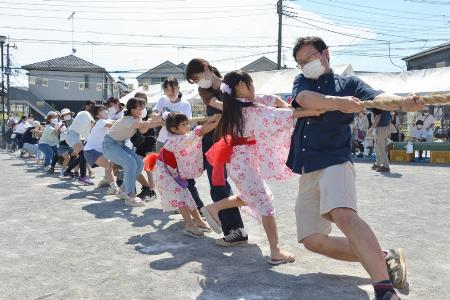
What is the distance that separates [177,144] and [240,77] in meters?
1.36

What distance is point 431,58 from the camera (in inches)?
1113

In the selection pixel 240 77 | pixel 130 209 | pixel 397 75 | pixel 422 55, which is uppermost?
pixel 422 55

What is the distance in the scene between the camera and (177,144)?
493 cm

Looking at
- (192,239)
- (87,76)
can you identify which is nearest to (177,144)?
(192,239)

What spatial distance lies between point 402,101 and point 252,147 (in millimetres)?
1492

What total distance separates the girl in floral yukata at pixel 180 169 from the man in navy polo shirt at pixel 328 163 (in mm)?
1704

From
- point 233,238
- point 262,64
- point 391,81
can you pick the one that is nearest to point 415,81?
point 391,81

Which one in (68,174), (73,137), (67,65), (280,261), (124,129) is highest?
(67,65)

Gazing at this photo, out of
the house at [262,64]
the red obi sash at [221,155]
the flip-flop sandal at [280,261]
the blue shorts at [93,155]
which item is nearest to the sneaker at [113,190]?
the blue shorts at [93,155]

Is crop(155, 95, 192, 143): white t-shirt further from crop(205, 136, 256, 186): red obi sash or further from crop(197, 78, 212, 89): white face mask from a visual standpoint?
crop(205, 136, 256, 186): red obi sash

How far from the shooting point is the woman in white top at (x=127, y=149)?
6.58 meters

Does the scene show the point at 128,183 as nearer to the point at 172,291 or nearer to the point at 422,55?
the point at 172,291

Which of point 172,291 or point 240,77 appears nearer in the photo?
point 172,291

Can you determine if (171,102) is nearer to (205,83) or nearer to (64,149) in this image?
(205,83)
